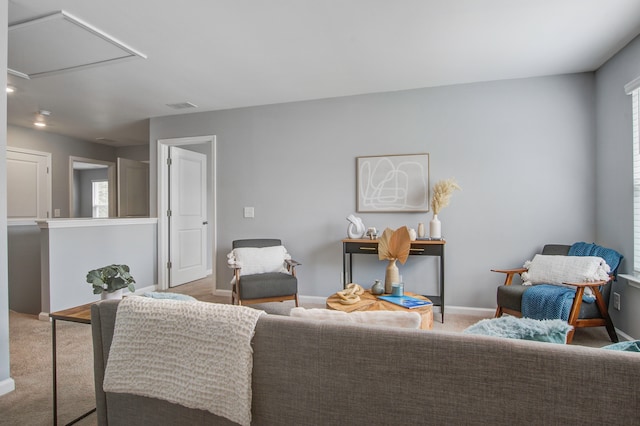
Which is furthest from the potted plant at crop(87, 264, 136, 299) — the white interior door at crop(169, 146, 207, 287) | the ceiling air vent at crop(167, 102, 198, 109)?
the white interior door at crop(169, 146, 207, 287)

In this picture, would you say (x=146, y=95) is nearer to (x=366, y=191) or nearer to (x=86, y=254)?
(x=86, y=254)

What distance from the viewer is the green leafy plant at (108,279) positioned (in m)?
1.82

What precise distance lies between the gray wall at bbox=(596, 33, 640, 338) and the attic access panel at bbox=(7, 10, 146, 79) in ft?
13.2

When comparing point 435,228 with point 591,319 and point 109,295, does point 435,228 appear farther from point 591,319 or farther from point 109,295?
point 109,295

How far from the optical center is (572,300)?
8.75 feet

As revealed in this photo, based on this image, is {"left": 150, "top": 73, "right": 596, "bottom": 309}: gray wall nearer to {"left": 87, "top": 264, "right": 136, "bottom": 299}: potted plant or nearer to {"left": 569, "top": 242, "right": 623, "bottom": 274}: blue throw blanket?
{"left": 569, "top": 242, "right": 623, "bottom": 274}: blue throw blanket

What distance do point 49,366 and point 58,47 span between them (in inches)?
96.6

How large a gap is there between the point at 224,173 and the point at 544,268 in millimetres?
3708

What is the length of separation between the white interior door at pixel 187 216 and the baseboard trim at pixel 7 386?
2.89 m

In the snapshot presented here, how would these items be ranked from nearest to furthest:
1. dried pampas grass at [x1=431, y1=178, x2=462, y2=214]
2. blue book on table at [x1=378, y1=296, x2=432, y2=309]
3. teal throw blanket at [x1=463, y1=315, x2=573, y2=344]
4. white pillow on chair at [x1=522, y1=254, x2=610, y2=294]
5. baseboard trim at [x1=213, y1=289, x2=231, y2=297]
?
teal throw blanket at [x1=463, y1=315, x2=573, y2=344] < blue book on table at [x1=378, y1=296, x2=432, y2=309] < white pillow on chair at [x1=522, y1=254, x2=610, y2=294] < dried pampas grass at [x1=431, y1=178, x2=462, y2=214] < baseboard trim at [x1=213, y1=289, x2=231, y2=297]

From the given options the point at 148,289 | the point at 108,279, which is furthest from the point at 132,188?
the point at 108,279

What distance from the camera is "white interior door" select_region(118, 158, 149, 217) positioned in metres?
5.85

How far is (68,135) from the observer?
6.06m

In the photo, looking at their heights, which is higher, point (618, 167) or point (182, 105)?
point (182, 105)
